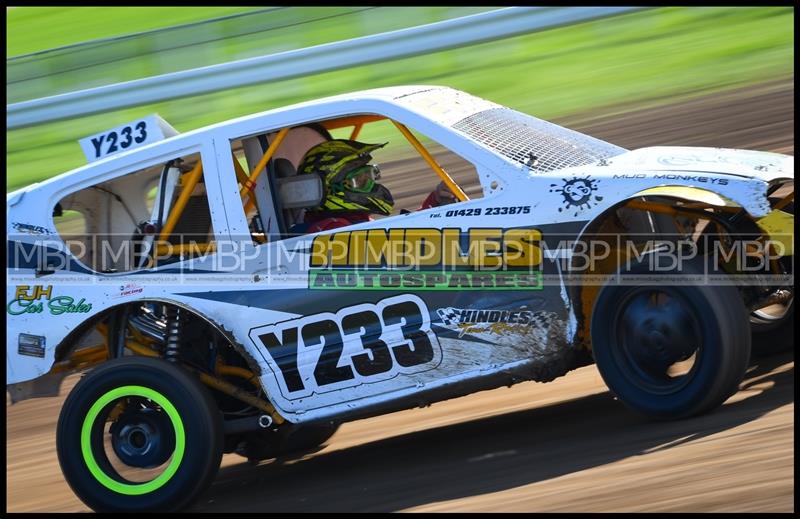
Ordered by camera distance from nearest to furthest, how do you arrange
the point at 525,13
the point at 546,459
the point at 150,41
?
1. the point at 546,459
2. the point at 525,13
3. the point at 150,41

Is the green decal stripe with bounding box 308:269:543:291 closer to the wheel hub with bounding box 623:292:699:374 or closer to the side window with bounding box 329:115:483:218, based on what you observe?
the wheel hub with bounding box 623:292:699:374

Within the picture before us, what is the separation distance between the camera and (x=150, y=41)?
14500 millimetres

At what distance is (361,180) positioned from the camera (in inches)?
247

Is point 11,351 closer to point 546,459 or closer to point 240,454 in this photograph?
point 240,454

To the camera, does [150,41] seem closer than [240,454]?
No

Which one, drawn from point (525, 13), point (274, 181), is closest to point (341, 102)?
point (274, 181)

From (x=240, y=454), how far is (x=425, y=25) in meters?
8.02

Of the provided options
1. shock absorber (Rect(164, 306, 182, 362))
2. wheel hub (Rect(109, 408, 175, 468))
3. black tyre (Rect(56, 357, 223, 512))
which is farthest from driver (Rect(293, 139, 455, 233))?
wheel hub (Rect(109, 408, 175, 468))

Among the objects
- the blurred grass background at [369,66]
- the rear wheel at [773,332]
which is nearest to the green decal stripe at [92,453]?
the rear wheel at [773,332]

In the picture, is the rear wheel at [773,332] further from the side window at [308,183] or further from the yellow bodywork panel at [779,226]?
the side window at [308,183]

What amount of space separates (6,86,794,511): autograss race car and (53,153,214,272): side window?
2 centimetres

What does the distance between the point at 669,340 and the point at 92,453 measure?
290cm

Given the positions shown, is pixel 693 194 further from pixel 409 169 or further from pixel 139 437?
pixel 409 169

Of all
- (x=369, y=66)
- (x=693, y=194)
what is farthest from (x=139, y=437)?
(x=369, y=66)
